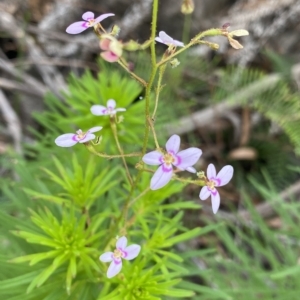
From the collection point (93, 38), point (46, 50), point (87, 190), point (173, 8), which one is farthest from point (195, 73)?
point (87, 190)

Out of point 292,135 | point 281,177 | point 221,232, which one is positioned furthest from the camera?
point 281,177

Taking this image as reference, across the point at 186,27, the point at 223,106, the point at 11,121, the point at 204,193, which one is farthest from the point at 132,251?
the point at 186,27

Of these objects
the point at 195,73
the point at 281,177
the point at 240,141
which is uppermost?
the point at 195,73

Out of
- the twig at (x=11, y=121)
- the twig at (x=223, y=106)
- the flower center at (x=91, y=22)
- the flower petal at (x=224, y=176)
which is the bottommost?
the flower petal at (x=224, y=176)

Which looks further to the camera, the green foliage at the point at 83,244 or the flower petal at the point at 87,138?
the green foliage at the point at 83,244

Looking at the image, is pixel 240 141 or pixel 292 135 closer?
pixel 292 135

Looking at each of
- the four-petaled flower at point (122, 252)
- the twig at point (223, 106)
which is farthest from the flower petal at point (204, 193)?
the twig at point (223, 106)

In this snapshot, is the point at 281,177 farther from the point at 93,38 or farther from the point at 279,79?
the point at 93,38

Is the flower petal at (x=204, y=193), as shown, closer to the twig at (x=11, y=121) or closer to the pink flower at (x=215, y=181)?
the pink flower at (x=215, y=181)
